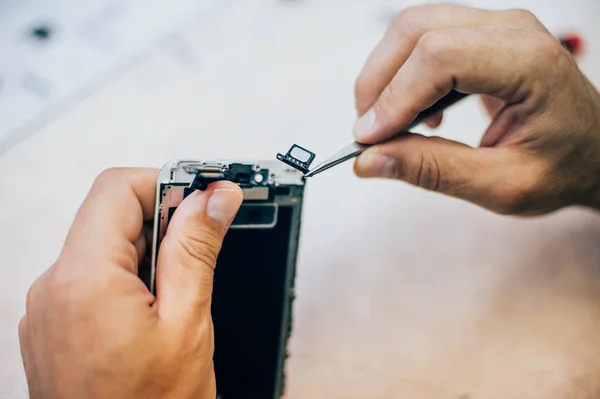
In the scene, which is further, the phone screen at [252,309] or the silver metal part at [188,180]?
the phone screen at [252,309]

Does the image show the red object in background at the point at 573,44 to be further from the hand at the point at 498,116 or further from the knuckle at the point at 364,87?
the knuckle at the point at 364,87

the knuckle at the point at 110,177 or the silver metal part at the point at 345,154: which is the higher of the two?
the silver metal part at the point at 345,154

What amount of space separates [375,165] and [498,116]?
0.83 feet

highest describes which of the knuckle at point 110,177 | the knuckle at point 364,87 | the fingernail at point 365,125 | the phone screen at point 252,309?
the knuckle at point 364,87

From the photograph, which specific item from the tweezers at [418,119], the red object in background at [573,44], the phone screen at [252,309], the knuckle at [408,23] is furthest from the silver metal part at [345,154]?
the red object in background at [573,44]

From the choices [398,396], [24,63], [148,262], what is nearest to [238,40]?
[24,63]

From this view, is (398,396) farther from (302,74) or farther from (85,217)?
(302,74)

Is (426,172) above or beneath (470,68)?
beneath

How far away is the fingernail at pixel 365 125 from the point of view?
0.88 m

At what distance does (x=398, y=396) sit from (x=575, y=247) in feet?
1.67

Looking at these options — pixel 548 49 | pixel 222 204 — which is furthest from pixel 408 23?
pixel 222 204

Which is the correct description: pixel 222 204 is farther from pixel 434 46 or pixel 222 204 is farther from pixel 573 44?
pixel 573 44

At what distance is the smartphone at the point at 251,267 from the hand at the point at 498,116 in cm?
16

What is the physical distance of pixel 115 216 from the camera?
0.80m
